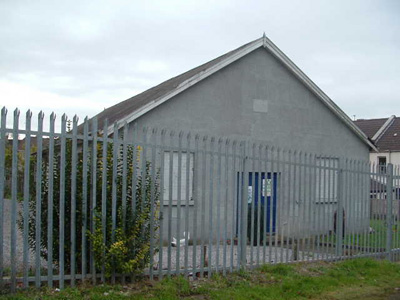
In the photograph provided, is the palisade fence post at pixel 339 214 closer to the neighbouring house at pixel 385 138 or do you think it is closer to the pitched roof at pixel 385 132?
the neighbouring house at pixel 385 138

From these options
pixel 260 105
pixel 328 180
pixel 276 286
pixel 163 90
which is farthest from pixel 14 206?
pixel 260 105

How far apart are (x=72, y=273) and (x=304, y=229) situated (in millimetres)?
4922

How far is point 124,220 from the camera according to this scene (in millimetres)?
6781

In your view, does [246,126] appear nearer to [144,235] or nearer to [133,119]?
[133,119]

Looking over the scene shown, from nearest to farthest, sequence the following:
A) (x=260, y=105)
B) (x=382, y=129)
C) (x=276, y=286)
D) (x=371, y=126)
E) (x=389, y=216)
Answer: (x=276, y=286)
(x=389, y=216)
(x=260, y=105)
(x=382, y=129)
(x=371, y=126)

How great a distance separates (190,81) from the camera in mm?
13383

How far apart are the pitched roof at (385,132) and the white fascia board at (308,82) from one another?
1697cm

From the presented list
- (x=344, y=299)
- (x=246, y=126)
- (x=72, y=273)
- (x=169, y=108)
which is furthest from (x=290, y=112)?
(x=72, y=273)

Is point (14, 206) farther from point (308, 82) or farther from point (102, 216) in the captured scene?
point (308, 82)

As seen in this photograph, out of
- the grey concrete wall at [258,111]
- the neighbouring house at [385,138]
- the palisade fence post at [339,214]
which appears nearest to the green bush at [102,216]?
the palisade fence post at [339,214]

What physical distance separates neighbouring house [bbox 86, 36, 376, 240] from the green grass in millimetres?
2959

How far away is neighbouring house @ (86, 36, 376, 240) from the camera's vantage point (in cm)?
1324

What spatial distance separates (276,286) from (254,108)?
25.9ft

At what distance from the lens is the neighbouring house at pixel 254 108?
1324 cm
